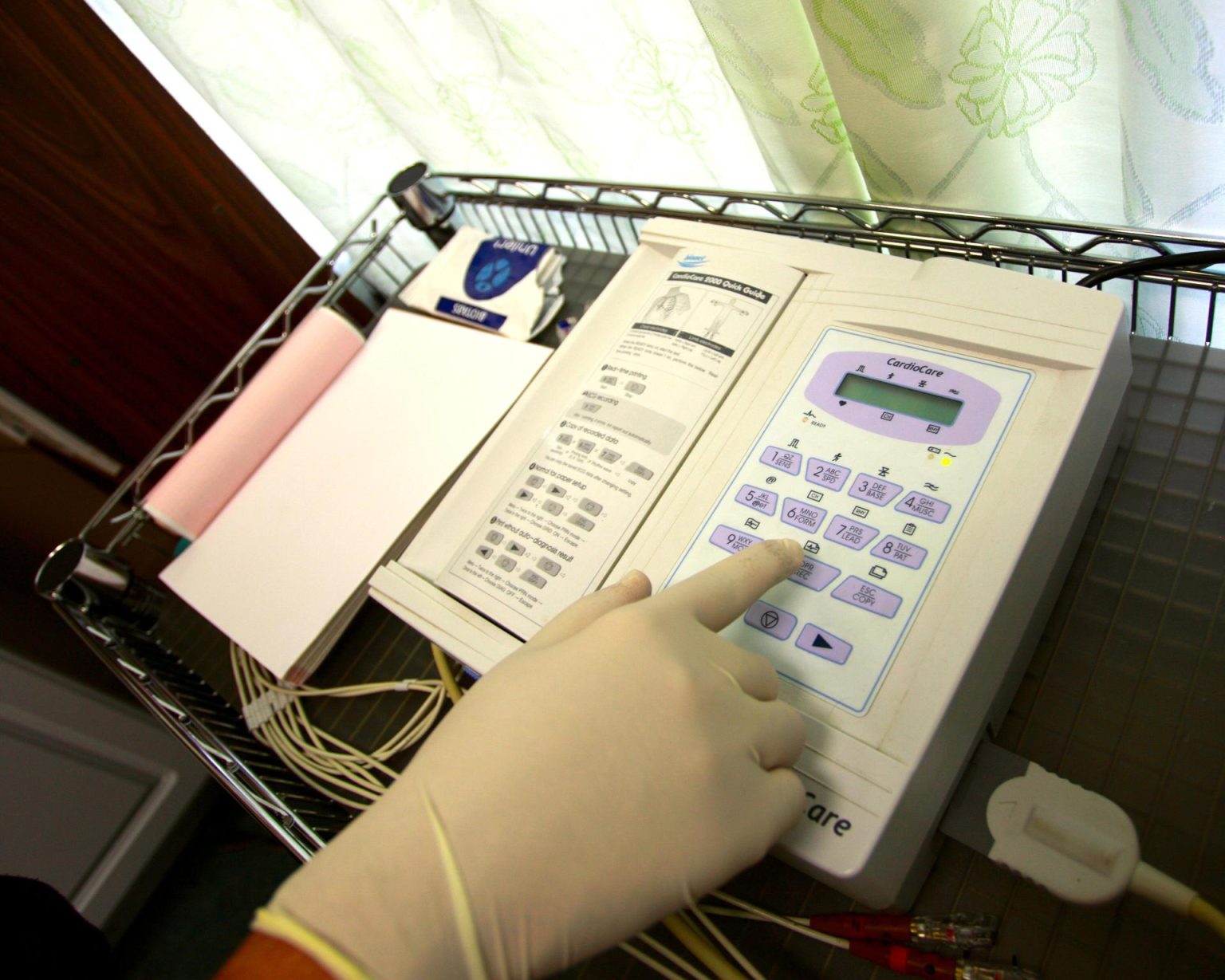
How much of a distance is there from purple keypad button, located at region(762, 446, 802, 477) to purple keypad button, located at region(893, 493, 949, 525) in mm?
67

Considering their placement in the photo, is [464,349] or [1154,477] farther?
[464,349]

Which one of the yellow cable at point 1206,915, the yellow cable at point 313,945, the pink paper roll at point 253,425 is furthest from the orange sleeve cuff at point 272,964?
the pink paper roll at point 253,425

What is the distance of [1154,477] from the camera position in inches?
18.3

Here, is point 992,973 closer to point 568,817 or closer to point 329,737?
point 568,817

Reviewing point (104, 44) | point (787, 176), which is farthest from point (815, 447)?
point (104, 44)

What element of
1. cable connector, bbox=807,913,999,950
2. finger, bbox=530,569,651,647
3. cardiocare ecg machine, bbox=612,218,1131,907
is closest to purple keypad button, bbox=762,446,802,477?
cardiocare ecg machine, bbox=612,218,1131,907

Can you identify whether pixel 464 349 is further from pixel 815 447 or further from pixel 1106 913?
pixel 1106 913

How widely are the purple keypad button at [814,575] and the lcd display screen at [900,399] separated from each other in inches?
4.3

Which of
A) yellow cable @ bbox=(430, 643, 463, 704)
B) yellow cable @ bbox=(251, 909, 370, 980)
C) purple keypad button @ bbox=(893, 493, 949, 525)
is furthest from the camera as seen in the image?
yellow cable @ bbox=(430, 643, 463, 704)

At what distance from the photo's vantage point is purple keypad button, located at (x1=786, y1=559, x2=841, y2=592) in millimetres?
410

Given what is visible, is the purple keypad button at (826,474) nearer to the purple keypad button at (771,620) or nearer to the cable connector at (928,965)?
the purple keypad button at (771,620)

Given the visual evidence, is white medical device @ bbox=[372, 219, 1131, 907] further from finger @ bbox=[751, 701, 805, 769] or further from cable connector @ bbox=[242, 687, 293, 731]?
cable connector @ bbox=[242, 687, 293, 731]

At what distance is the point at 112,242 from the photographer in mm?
997

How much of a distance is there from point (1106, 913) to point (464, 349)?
651 mm
